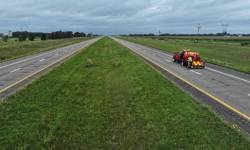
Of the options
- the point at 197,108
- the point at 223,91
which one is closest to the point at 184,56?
the point at 223,91

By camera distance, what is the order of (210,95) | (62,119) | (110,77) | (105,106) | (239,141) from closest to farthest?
1. (239,141)
2. (62,119)
3. (105,106)
4. (210,95)
5. (110,77)

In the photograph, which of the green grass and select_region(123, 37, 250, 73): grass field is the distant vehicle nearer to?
select_region(123, 37, 250, 73): grass field

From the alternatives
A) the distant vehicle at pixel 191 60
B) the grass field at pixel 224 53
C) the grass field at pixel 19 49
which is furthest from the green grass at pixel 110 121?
the grass field at pixel 19 49

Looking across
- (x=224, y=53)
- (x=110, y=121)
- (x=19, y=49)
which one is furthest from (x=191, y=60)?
(x=19, y=49)

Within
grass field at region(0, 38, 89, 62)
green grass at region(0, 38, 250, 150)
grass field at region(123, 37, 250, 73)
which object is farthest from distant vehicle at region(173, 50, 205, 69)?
grass field at region(0, 38, 89, 62)

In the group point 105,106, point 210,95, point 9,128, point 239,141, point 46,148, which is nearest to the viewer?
point 46,148

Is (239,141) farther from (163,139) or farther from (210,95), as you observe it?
(210,95)

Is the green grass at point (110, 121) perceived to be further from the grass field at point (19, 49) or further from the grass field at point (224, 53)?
the grass field at point (19, 49)

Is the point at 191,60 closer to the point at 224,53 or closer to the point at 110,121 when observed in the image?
the point at 110,121
